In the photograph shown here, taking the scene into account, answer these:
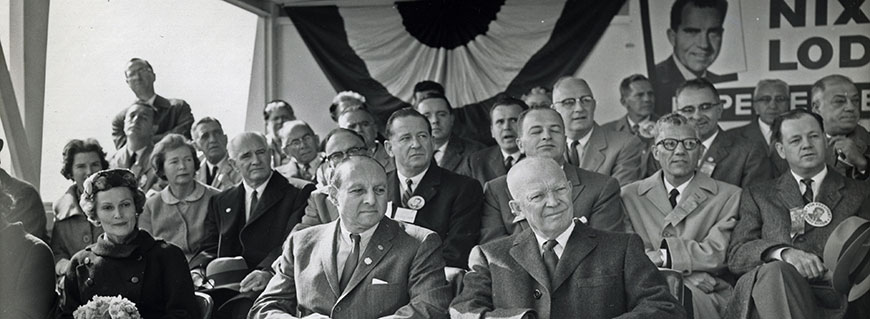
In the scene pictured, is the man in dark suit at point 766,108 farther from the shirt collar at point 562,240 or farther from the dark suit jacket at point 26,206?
the dark suit jacket at point 26,206

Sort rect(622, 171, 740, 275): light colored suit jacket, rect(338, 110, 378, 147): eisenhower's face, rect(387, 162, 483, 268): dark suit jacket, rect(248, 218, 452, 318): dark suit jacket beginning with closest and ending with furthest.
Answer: rect(248, 218, 452, 318): dark suit jacket
rect(622, 171, 740, 275): light colored suit jacket
rect(387, 162, 483, 268): dark suit jacket
rect(338, 110, 378, 147): eisenhower's face

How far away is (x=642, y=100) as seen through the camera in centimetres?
618

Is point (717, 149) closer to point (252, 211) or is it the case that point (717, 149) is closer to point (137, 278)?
point (252, 211)

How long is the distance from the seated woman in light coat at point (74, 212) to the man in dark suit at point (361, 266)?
1664mm

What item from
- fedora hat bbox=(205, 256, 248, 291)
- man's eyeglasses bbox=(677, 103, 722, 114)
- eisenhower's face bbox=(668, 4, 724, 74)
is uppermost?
eisenhower's face bbox=(668, 4, 724, 74)

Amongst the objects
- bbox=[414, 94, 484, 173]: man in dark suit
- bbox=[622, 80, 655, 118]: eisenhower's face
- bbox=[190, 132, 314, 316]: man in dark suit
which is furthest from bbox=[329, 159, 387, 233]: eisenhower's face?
bbox=[622, 80, 655, 118]: eisenhower's face

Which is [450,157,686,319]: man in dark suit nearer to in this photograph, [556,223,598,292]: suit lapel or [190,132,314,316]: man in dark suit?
[556,223,598,292]: suit lapel

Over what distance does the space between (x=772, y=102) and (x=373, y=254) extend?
3.61 meters

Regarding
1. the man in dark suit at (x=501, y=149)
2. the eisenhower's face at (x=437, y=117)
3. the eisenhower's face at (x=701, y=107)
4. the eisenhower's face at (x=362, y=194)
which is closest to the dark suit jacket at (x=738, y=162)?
the eisenhower's face at (x=701, y=107)

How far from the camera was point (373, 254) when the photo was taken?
355 cm

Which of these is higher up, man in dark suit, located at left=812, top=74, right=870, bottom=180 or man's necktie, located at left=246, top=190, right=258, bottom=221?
man in dark suit, located at left=812, top=74, right=870, bottom=180

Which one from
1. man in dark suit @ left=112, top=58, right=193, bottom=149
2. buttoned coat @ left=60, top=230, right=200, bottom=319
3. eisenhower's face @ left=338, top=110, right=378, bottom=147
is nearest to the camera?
buttoned coat @ left=60, top=230, right=200, bottom=319

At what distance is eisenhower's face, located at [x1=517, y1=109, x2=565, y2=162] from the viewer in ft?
14.0

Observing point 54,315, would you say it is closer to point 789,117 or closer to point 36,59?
point 36,59
